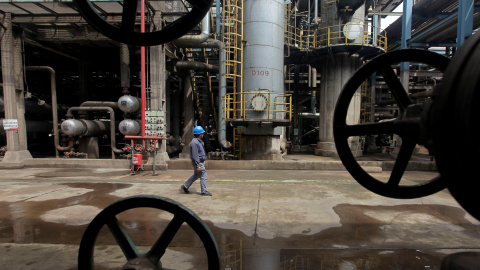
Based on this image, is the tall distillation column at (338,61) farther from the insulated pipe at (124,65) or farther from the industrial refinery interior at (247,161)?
the insulated pipe at (124,65)

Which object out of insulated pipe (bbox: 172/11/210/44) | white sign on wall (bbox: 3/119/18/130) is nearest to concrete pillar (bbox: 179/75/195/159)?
insulated pipe (bbox: 172/11/210/44)

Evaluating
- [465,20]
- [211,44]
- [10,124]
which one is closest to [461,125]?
[211,44]

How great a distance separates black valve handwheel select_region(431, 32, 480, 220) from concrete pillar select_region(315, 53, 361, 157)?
15.0m

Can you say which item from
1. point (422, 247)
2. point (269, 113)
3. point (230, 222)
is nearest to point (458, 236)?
point (422, 247)

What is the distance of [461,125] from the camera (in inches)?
37.6

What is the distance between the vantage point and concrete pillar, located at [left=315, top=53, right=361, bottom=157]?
50.3 feet

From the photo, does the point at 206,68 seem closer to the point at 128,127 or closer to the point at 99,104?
the point at 128,127

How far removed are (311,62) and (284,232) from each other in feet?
49.7

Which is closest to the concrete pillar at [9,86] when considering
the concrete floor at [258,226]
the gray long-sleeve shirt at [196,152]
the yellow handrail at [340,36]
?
the concrete floor at [258,226]

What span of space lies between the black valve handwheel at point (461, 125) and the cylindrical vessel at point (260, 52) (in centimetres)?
1031

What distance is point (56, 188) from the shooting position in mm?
7328

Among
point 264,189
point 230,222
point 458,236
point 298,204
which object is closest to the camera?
point 458,236

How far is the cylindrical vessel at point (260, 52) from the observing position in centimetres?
1146

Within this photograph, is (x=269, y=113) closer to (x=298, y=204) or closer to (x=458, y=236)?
(x=298, y=204)
